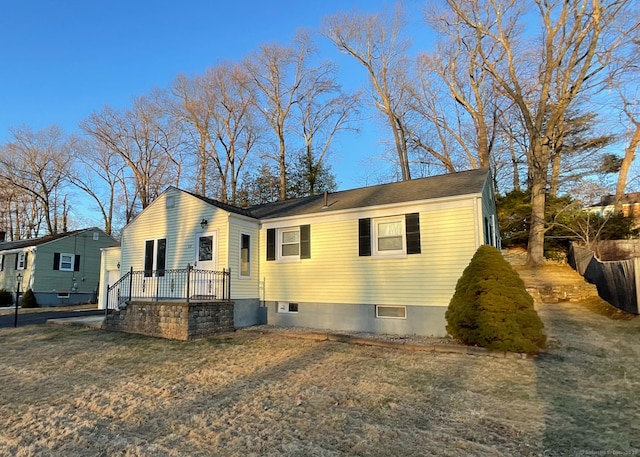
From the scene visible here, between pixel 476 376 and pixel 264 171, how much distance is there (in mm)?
22534

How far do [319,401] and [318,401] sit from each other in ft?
0.04

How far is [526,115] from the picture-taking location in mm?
18297

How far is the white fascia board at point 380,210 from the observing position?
9.12 meters

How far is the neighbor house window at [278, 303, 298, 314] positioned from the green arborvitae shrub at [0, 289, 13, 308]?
20.2 metres

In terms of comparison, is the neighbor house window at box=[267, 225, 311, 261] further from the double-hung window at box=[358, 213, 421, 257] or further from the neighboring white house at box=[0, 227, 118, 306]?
the neighboring white house at box=[0, 227, 118, 306]

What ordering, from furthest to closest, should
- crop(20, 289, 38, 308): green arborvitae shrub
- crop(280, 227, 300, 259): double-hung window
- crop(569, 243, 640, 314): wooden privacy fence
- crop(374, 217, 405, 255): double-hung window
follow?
crop(20, 289, 38, 308): green arborvitae shrub → crop(280, 227, 300, 259): double-hung window → crop(374, 217, 405, 255): double-hung window → crop(569, 243, 640, 314): wooden privacy fence

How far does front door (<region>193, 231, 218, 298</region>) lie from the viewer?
439 inches

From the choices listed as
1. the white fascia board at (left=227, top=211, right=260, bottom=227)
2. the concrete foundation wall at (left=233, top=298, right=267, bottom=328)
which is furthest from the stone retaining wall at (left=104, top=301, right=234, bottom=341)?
the white fascia board at (left=227, top=211, right=260, bottom=227)

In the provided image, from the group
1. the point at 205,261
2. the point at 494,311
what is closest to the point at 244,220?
the point at 205,261

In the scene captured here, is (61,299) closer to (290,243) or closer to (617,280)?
(290,243)

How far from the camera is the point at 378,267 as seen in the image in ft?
33.1

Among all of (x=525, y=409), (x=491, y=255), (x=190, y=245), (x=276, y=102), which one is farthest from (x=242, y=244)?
(x=276, y=102)

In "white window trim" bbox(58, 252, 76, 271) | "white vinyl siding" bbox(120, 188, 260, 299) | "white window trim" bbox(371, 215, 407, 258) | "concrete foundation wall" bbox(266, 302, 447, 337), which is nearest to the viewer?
"concrete foundation wall" bbox(266, 302, 447, 337)

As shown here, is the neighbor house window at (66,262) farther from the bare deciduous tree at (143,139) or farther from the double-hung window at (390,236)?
the double-hung window at (390,236)
